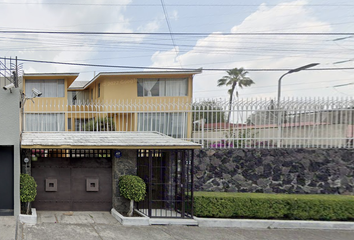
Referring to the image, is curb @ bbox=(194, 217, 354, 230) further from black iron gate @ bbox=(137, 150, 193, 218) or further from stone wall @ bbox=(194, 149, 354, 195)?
stone wall @ bbox=(194, 149, 354, 195)

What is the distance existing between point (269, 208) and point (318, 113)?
360cm

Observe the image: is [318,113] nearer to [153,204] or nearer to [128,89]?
[153,204]

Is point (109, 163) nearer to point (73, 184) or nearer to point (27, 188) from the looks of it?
point (73, 184)

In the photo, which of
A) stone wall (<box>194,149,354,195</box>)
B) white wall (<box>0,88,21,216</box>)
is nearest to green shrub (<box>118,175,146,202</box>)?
stone wall (<box>194,149,354,195</box>)

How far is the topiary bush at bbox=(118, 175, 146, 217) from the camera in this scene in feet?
24.9

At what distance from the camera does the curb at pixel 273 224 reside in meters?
7.68

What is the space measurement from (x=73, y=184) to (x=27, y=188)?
4.35 ft

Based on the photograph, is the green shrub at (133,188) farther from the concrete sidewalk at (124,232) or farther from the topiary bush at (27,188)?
the topiary bush at (27,188)

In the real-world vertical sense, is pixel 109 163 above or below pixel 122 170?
above

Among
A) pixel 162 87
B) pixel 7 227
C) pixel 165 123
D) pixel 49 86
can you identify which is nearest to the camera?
pixel 7 227

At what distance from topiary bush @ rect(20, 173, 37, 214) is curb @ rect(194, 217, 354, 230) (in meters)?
4.63

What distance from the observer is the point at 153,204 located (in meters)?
8.58

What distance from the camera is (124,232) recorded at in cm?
688

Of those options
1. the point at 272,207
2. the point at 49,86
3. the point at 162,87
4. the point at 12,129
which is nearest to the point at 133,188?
the point at 12,129
